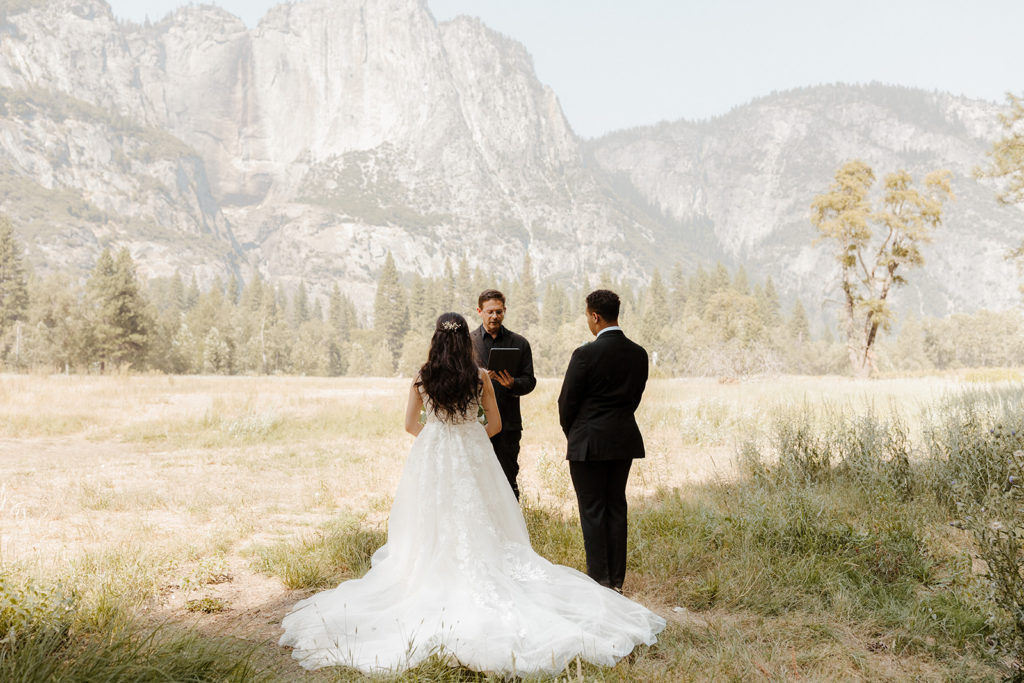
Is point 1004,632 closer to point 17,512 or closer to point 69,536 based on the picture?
point 69,536

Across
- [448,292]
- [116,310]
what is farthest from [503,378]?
[448,292]

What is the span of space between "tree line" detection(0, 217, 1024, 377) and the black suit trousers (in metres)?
30.2

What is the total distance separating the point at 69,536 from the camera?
7176 mm

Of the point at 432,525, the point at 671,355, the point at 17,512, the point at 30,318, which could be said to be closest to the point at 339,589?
the point at 432,525

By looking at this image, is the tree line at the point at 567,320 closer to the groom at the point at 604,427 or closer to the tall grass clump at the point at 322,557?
the groom at the point at 604,427

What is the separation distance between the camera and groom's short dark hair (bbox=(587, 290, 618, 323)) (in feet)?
16.1

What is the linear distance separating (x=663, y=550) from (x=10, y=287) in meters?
64.6

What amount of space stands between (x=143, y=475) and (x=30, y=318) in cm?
4948

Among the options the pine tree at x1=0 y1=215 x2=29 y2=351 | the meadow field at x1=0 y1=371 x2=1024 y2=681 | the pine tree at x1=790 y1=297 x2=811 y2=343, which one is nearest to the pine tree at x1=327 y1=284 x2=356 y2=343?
the pine tree at x1=0 y1=215 x2=29 y2=351

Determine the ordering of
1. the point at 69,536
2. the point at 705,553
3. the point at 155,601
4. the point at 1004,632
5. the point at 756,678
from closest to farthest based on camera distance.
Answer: the point at 1004,632 < the point at 756,678 < the point at 155,601 < the point at 705,553 < the point at 69,536

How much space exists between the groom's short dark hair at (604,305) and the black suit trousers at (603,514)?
117 centimetres

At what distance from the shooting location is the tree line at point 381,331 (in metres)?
46.2

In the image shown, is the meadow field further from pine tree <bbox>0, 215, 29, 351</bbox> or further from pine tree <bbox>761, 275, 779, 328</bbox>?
pine tree <bbox>761, 275, 779, 328</bbox>

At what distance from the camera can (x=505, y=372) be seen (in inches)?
225
